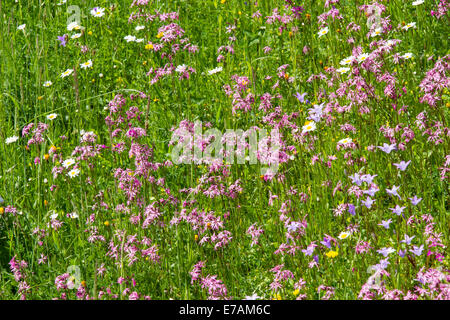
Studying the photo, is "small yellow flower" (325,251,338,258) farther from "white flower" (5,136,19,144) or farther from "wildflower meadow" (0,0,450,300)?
"white flower" (5,136,19,144)

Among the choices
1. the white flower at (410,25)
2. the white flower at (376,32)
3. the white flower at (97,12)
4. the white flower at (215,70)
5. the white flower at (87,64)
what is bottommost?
the white flower at (215,70)

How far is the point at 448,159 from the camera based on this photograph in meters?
3.05

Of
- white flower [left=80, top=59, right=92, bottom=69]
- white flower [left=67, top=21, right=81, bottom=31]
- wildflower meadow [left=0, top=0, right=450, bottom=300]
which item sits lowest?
wildflower meadow [left=0, top=0, right=450, bottom=300]

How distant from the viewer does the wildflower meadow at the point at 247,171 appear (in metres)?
2.89

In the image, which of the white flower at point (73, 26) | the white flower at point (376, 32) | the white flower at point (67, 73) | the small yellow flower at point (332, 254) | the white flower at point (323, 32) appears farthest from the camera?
the white flower at point (73, 26)

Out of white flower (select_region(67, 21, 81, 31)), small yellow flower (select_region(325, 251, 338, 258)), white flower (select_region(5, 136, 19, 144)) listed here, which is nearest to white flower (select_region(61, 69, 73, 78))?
white flower (select_region(67, 21, 81, 31))

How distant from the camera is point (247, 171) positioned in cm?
371

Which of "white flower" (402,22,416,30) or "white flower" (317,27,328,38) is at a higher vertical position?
"white flower" (317,27,328,38)

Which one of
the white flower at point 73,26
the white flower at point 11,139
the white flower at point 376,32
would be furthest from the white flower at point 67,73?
the white flower at point 376,32

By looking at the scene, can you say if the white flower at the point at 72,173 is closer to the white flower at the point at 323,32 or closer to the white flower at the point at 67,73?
the white flower at the point at 67,73

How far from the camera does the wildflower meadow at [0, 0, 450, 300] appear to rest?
114 inches

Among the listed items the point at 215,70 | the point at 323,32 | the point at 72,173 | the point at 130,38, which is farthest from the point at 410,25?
the point at 72,173
